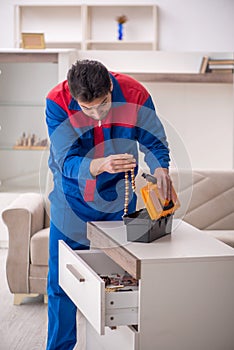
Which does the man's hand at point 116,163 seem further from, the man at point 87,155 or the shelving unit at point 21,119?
the shelving unit at point 21,119

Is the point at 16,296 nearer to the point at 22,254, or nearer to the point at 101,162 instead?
the point at 22,254

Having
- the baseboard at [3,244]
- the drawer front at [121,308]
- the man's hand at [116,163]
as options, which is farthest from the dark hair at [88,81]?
the baseboard at [3,244]

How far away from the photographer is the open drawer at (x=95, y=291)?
180 centimetres

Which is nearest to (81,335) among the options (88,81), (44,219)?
(44,219)

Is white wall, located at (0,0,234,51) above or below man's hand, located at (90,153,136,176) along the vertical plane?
above

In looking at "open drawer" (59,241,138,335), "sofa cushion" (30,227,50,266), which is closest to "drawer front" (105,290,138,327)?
"open drawer" (59,241,138,335)

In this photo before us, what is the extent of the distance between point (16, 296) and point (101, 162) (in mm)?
1589

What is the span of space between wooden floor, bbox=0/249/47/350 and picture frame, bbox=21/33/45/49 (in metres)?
1.79

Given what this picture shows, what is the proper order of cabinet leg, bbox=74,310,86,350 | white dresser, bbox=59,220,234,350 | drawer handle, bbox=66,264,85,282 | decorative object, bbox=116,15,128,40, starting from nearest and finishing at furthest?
→ white dresser, bbox=59,220,234,350
drawer handle, bbox=66,264,85,282
cabinet leg, bbox=74,310,86,350
decorative object, bbox=116,15,128,40

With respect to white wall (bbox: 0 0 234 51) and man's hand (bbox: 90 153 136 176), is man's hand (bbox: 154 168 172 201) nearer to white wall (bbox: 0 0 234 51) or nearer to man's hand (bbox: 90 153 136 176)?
man's hand (bbox: 90 153 136 176)

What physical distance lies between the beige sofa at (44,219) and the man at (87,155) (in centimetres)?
92

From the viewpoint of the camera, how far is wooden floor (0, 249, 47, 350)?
2807 mm

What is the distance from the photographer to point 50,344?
92.8 inches

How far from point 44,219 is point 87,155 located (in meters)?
1.34
